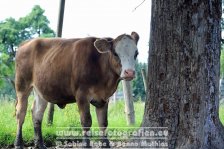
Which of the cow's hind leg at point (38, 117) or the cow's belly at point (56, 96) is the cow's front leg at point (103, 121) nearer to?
the cow's belly at point (56, 96)

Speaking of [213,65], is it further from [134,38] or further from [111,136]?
[111,136]

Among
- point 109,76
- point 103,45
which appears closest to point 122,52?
point 103,45

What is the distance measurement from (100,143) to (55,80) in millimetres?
1203

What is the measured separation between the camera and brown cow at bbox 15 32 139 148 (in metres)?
6.48

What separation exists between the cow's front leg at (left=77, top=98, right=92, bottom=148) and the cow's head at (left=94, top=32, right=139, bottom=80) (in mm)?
659

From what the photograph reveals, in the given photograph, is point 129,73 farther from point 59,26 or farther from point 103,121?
point 59,26

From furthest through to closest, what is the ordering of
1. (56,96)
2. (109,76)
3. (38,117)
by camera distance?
(38,117), (56,96), (109,76)

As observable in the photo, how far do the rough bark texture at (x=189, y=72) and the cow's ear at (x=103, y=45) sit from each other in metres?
1.43

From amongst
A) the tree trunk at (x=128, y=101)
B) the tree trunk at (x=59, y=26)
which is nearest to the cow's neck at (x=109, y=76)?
the tree trunk at (x=59, y=26)

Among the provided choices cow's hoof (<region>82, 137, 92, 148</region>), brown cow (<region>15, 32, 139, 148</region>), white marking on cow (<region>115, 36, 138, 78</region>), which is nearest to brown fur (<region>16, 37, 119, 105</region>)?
brown cow (<region>15, 32, 139, 148</region>)

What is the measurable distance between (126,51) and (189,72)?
57.3 inches

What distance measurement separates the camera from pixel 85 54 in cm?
681

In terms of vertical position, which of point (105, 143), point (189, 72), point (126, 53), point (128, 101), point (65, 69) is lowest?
point (105, 143)

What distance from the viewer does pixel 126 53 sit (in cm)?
630
